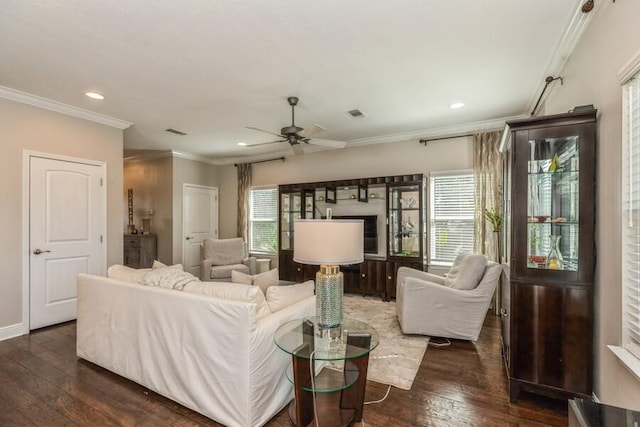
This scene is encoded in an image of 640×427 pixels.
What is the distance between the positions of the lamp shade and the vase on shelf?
1.40 meters

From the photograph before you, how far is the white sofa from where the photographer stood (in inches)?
73.2

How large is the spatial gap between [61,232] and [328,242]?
381 centimetres

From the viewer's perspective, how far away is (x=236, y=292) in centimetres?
202

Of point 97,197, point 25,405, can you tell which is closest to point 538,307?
point 25,405

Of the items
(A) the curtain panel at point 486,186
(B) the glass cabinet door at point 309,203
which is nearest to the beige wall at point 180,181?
(B) the glass cabinet door at point 309,203

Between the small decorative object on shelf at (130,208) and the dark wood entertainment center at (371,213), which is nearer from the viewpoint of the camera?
the dark wood entertainment center at (371,213)

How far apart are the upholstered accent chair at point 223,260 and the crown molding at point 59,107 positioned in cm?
233

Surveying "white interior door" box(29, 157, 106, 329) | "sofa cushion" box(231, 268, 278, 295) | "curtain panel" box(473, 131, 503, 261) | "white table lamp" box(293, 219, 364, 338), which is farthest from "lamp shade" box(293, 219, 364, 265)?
"white interior door" box(29, 157, 106, 329)

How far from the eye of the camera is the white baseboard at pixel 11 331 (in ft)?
10.9

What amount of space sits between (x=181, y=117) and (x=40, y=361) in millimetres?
3102

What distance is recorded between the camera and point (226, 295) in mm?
2037

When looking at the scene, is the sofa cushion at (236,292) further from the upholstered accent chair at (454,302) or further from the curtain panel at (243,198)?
the curtain panel at (243,198)

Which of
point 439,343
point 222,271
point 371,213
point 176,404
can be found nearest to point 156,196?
point 222,271

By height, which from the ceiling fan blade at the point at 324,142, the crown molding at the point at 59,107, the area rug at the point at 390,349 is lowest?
the area rug at the point at 390,349
